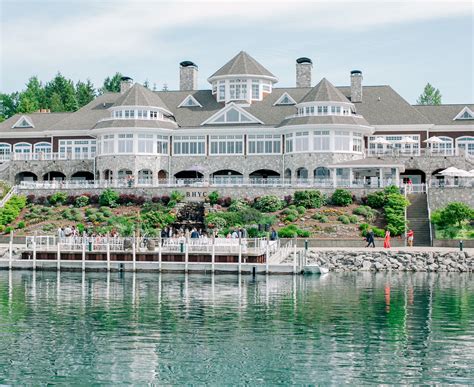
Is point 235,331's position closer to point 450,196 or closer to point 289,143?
point 450,196

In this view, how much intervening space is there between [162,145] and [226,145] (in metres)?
5.44

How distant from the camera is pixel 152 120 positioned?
68.4 m

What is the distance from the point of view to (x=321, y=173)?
2562 inches

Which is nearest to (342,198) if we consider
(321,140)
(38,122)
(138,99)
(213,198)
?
(321,140)

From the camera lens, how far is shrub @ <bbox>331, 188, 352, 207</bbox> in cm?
5804

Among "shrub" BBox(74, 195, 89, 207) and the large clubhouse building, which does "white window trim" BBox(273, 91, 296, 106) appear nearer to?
the large clubhouse building

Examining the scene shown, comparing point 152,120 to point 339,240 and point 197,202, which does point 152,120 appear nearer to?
point 197,202

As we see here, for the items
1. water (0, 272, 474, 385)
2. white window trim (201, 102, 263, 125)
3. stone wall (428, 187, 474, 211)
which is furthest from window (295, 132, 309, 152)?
water (0, 272, 474, 385)

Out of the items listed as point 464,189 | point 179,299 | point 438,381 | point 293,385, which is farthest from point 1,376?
point 464,189

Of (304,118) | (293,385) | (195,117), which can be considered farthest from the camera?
(195,117)

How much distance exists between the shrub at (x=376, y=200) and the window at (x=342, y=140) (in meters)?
7.83

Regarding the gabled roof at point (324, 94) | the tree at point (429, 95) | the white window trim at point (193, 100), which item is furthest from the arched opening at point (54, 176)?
the tree at point (429, 95)

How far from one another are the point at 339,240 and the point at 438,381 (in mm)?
29600

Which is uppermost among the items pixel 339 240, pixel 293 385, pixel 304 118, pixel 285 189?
pixel 304 118
